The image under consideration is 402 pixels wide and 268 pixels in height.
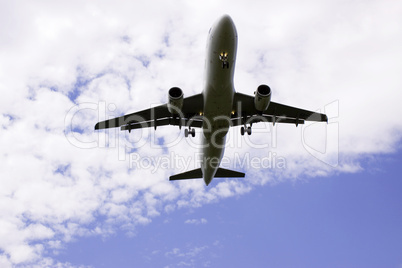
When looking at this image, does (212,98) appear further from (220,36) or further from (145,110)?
(145,110)

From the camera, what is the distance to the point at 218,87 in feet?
81.1

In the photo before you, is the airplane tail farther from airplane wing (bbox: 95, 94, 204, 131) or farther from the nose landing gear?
the nose landing gear

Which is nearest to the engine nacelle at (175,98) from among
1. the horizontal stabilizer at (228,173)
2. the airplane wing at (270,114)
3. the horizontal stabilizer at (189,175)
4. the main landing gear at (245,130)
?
the airplane wing at (270,114)

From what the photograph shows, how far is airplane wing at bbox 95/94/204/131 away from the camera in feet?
92.8

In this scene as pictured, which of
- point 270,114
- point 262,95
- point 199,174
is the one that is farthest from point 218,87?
point 199,174

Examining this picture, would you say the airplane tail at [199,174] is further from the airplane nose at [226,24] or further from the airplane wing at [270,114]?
the airplane nose at [226,24]

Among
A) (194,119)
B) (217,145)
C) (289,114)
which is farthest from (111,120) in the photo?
(289,114)

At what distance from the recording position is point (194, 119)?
30562 millimetres

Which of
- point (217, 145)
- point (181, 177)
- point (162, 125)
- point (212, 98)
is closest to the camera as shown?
point (212, 98)

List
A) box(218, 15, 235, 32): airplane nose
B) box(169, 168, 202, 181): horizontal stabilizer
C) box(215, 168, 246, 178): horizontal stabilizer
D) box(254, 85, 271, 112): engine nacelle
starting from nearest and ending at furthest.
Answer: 1. box(218, 15, 235, 32): airplane nose
2. box(254, 85, 271, 112): engine nacelle
3. box(169, 168, 202, 181): horizontal stabilizer
4. box(215, 168, 246, 178): horizontal stabilizer

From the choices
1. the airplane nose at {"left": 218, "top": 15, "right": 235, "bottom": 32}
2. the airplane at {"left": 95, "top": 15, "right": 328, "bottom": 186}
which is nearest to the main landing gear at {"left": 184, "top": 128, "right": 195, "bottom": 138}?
the airplane at {"left": 95, "top": 15, "right": 328, "bottom": 186}

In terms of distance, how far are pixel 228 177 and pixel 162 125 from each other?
750 cm

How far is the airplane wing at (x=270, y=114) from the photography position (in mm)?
28562

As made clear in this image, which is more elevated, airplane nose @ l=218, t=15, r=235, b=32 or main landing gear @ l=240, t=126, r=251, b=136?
airplane nose @ l=218, t=15, r=235, b=32
